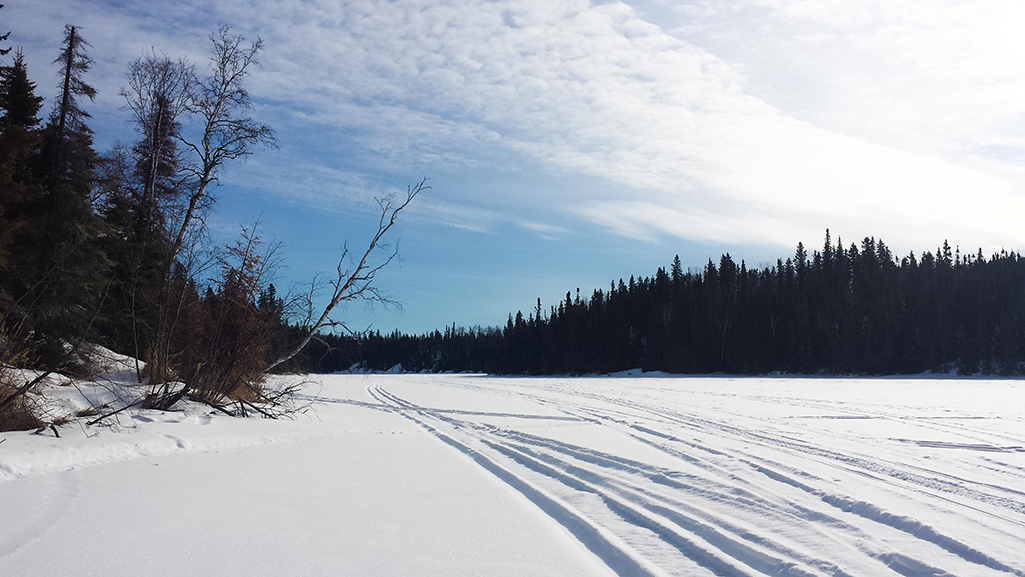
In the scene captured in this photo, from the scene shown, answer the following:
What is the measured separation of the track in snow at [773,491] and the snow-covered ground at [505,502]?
0.03m

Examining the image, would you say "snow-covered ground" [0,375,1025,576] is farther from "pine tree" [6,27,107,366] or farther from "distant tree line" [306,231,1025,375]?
"distant tree line" [306,231,1025,375]

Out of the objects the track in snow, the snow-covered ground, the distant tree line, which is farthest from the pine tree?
the distant tree line

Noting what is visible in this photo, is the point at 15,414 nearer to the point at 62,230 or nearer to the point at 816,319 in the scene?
the point at 62,230

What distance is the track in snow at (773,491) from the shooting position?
12.1 ft

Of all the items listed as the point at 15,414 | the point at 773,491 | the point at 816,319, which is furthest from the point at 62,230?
the point at 816,319

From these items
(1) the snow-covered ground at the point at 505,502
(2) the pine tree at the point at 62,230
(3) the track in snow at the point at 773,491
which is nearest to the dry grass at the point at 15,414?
(1) the snow-covered ground at the point at 505,502

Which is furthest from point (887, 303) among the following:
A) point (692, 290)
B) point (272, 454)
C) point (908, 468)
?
point (272, 454)

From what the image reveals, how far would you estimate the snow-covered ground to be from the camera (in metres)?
3.48

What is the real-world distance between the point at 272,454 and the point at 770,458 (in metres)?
6.11

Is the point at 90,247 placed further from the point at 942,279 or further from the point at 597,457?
the point at 942,279

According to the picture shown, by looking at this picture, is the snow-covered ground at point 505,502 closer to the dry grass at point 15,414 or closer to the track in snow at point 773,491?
the track in snow at point 773,491

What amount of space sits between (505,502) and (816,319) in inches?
2388

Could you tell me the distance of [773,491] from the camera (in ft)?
17.5

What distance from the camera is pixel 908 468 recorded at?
6305mm
